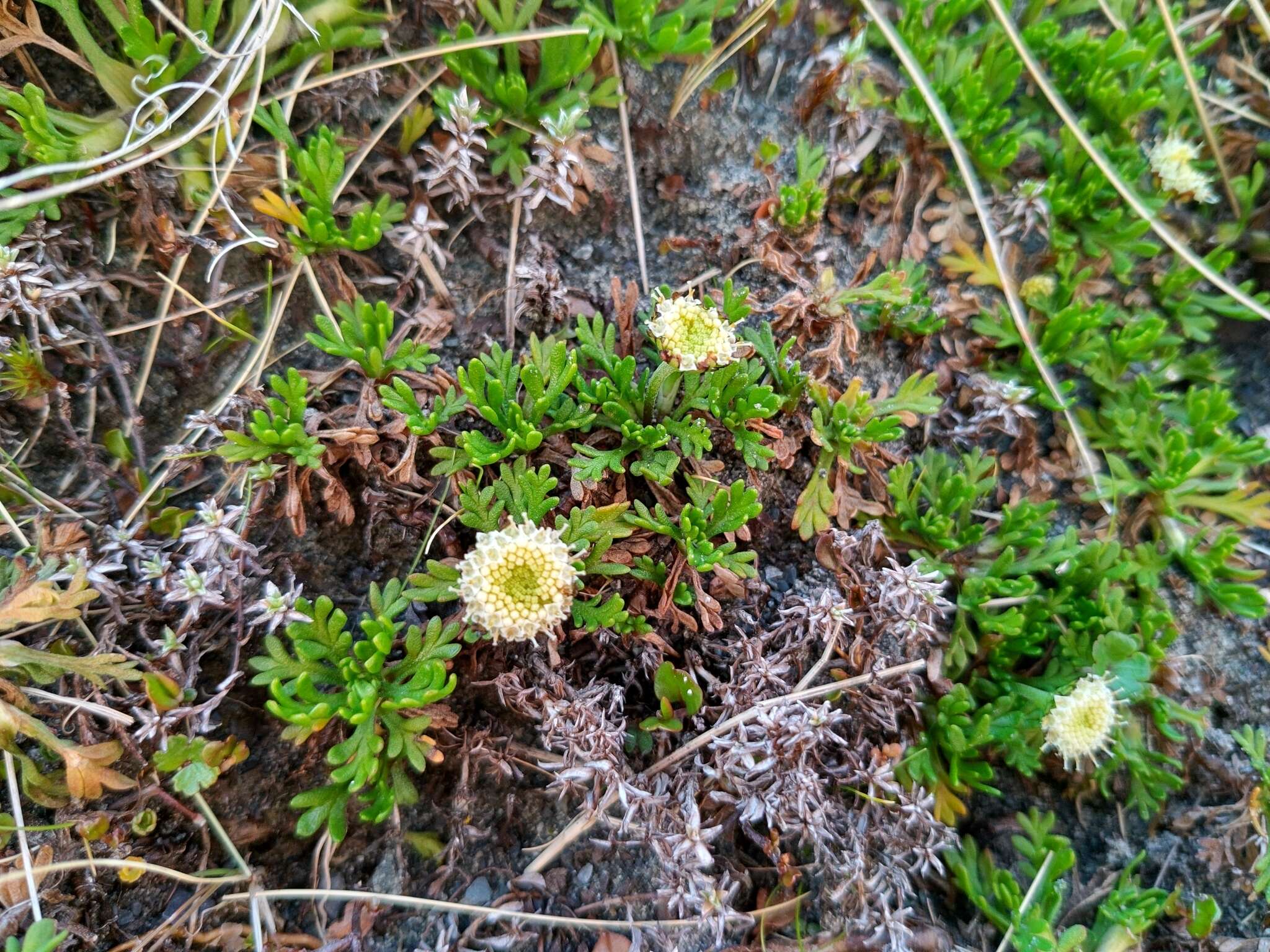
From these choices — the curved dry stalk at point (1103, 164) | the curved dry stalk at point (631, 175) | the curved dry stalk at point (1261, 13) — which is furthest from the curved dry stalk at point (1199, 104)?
the curved dry stalk at point (631, 175)

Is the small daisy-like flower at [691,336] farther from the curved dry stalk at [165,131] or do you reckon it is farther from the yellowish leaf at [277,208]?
the curved dry stalk at [165,131]

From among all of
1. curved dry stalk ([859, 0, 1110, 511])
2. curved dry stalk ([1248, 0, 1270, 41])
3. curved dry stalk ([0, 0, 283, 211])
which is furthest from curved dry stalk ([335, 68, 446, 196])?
curved dry stalk ([1248, 0, 1270, 41])

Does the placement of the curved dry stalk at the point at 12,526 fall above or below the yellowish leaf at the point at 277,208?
below

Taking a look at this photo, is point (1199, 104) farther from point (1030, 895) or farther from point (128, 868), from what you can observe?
point (128, 868)

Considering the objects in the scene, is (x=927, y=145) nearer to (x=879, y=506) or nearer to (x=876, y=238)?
(x=876, y=238)

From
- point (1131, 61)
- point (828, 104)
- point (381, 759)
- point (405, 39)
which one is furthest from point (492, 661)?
point (1131, 61)

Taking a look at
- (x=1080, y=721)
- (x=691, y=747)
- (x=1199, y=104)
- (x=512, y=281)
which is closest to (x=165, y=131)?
(x=512, y=281)

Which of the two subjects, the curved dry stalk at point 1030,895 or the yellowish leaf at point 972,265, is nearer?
the curved dry stalk at point 1030,895
